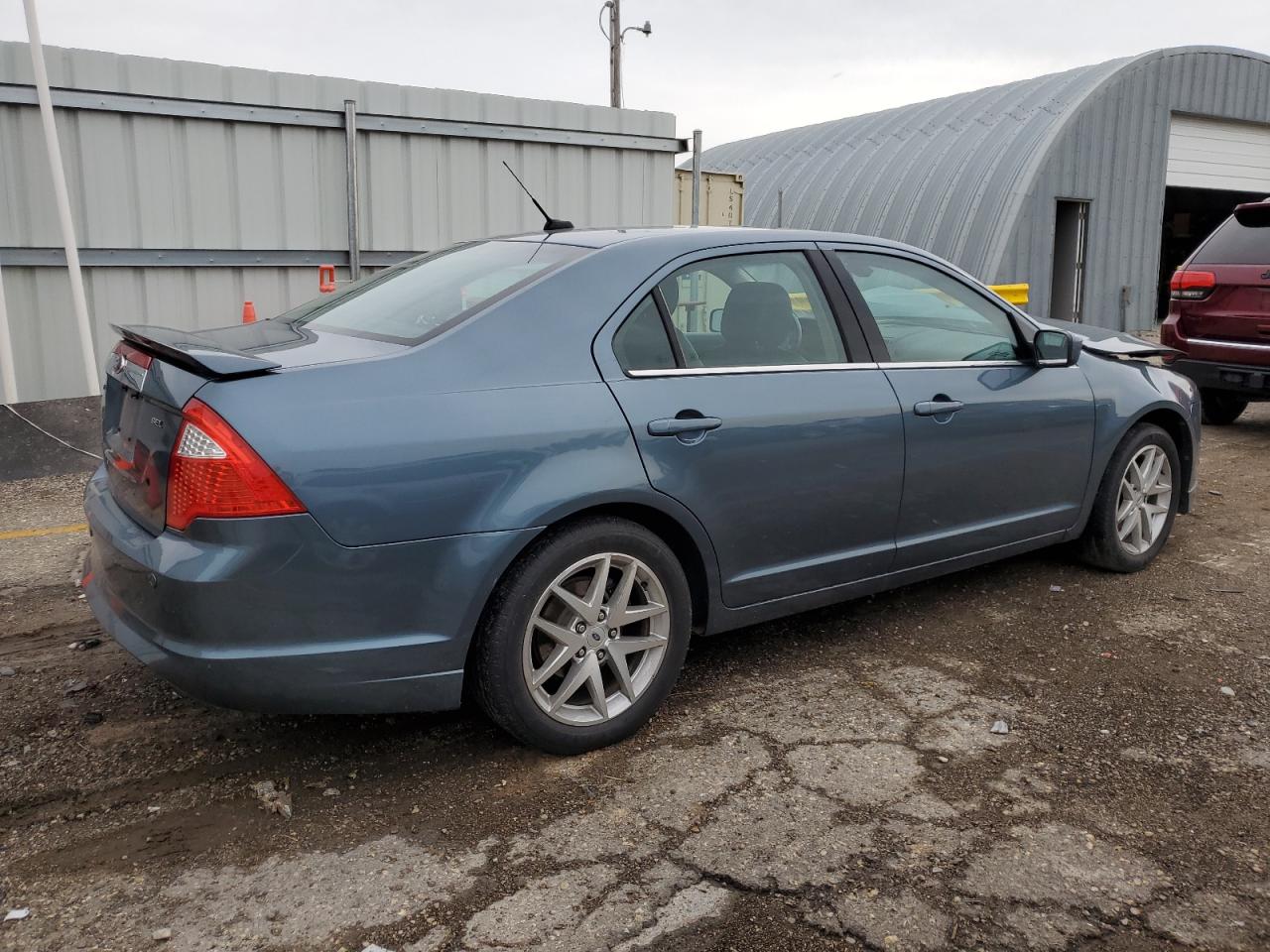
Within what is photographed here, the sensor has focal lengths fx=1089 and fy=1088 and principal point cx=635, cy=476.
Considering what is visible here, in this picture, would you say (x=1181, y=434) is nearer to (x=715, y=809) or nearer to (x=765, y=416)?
(x=765, y=416)

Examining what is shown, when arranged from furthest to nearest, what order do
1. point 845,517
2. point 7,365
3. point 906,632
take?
point 7,365
point 906,632
point 845,517

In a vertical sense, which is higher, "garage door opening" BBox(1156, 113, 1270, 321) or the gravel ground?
"garage door opening" BBox(1156, 113, 1270, 321)

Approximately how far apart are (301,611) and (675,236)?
5.69ft

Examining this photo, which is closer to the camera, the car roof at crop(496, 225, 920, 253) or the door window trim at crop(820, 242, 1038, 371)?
the car roof at crop(496, 225, 920, 253)

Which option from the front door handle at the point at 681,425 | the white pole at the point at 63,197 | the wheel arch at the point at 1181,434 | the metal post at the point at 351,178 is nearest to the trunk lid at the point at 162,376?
the front door handle at the point at 681,425

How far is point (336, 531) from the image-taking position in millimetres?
2674

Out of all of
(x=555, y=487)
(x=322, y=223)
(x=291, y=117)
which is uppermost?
(x=291, y=117)

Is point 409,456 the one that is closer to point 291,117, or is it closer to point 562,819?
point 562,819

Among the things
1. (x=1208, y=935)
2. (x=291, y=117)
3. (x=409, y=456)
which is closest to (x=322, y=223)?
(x=291, y=117)

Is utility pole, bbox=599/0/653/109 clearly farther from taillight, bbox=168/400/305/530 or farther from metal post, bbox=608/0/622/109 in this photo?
taillight, bbox=168/400/305/530

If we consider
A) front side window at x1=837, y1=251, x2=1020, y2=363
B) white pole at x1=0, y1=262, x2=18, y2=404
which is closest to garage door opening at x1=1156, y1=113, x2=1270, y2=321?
front side window at x1=837, y1=251, x2=1020, y2=363

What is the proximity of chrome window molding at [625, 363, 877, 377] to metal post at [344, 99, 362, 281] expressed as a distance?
5.99 meters

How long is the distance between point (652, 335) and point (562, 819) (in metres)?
1.44

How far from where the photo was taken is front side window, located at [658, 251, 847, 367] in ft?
11.3
